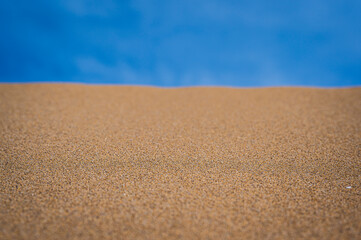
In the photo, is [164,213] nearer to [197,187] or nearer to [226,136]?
[197,187]

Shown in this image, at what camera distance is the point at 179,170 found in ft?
9.96

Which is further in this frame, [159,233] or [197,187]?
[197,187]

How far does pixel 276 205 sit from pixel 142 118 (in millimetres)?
3764

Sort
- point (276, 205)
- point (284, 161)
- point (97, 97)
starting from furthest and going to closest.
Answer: point (97, 97)
point (284, 161)
point (276, 205)

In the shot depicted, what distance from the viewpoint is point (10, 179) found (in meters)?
2.79

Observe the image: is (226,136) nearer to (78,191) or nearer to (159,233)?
(159,233)

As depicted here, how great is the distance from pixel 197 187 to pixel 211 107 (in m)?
3.66

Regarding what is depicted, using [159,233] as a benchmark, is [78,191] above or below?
above

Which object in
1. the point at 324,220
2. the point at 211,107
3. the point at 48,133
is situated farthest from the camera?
the point at 211,107

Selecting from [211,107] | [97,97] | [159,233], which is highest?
[97,97]

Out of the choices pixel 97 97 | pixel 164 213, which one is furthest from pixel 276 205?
pixel 97 97

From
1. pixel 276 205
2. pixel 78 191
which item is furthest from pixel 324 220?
pixel 78 191

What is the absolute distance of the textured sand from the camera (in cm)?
209

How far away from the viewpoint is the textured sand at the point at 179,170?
6.86ft
